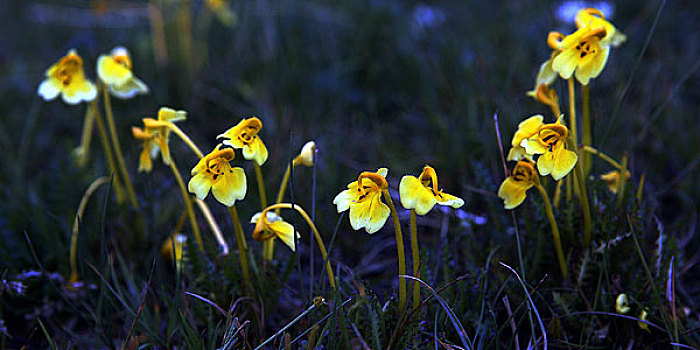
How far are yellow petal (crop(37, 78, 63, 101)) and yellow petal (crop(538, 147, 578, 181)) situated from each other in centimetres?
140

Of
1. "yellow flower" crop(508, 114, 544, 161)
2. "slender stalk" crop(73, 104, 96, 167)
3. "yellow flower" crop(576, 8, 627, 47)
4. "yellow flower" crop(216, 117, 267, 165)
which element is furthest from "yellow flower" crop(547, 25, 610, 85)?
"slender stalk" crop(73, 104, 96, 167)

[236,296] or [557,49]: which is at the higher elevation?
[557,49]

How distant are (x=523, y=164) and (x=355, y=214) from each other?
18.1 inches

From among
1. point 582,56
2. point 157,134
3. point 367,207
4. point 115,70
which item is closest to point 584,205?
point 582,56

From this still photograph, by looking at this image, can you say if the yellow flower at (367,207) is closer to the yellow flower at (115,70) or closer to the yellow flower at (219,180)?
the yellow flower at (219,180)

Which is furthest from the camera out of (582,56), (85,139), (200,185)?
(85,139)

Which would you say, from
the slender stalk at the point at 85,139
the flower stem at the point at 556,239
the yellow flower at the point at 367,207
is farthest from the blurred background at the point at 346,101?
the yellow flower at the point at 367,207

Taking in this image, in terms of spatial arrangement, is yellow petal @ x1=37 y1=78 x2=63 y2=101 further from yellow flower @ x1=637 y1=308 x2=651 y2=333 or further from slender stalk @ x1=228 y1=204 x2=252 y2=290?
yellow flower @ x1=637 y1=308 x2=651 y2=333

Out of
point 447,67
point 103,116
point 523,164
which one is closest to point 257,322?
point 523,164

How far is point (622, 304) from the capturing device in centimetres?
145

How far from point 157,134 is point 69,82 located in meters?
0.45

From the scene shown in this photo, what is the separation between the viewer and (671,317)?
1469mm

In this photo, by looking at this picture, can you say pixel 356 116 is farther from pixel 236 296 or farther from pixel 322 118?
pixel 236 296

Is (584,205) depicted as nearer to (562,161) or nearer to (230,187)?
(562,161)
